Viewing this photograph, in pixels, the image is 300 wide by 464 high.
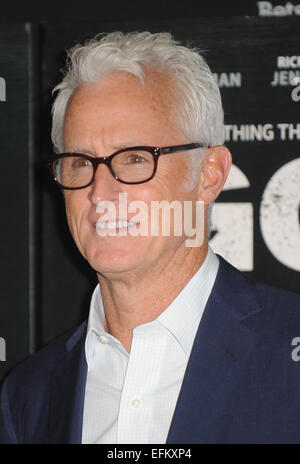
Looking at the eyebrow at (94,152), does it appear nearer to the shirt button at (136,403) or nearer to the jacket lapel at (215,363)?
the jacket lapel at (215,363)

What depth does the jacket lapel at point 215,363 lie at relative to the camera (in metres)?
1.25

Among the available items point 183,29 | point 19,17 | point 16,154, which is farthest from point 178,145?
point 19,17

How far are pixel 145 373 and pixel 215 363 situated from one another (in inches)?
6.1

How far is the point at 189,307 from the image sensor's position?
143cm

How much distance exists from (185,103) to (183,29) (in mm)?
446

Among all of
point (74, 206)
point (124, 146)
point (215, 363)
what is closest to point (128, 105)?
point (124, 146)

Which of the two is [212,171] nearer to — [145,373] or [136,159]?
[136,159]

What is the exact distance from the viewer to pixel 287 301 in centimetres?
140

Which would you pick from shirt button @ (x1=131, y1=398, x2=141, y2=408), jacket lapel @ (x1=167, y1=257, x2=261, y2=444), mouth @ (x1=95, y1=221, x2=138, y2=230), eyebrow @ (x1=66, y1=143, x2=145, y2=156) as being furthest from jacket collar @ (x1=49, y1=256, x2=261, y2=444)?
eyebrow @ (x1=66, y1=143, x2=145, y2=156)

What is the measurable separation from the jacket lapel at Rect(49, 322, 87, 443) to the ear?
44 cm

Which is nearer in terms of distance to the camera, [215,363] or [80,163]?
[215,363]

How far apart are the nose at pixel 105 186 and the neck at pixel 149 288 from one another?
178mm

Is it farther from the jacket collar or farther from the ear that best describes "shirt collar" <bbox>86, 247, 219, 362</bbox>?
the ear

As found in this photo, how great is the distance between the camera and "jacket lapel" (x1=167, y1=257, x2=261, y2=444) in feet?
4.11
